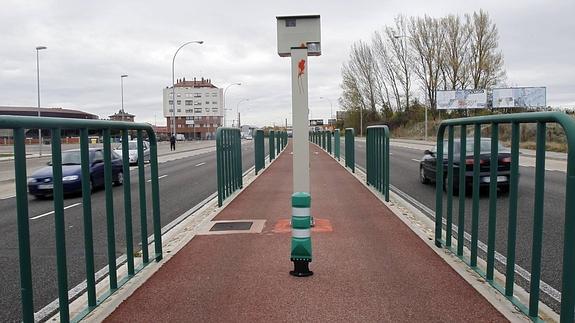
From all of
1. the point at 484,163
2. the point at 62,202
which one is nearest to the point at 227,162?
the point at 484,163

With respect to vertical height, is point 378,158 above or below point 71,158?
below

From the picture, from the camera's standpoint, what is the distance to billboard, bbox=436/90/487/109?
5259 cm

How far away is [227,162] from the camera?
10.7 meters

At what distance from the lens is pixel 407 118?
72.1 meters

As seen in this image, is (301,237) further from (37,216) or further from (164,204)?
(164,204)

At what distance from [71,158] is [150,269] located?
142cm

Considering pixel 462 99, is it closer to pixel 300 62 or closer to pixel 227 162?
pixel 227 162

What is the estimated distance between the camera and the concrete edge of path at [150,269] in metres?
4.03

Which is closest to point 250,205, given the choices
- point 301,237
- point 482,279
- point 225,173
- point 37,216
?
point 225,173

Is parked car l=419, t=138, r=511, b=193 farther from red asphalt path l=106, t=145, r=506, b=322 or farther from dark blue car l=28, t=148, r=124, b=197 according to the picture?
dark blue car l=28, t=148, r=124, b=197

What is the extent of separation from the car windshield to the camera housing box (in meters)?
2.92

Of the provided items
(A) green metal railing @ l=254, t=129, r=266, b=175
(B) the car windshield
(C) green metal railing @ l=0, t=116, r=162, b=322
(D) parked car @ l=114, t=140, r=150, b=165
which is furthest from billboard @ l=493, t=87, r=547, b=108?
(B) the car windshield

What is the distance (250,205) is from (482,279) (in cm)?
557

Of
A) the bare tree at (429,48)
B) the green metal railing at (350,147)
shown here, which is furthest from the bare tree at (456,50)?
the green metal railing at (350,147)
